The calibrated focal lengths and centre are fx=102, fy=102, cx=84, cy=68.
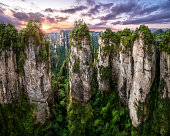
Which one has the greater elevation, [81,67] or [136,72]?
[81,67]

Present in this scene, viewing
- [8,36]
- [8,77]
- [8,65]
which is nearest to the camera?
[8,36]

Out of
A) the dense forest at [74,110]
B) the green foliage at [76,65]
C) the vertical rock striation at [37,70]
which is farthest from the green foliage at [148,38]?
the vertical rock striation at [37,70]

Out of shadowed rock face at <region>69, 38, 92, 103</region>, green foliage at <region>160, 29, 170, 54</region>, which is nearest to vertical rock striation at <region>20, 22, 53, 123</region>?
shadowed rock face at <region>69, 38, 92, 103</region>

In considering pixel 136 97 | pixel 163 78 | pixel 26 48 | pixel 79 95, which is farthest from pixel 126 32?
pixel 26 48

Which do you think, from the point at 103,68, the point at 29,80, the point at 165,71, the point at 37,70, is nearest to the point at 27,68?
the point at 37,70

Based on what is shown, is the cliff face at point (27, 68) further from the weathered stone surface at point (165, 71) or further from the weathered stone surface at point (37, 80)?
the weathered stone surface at point (165, 71)

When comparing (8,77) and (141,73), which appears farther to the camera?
(8,77)

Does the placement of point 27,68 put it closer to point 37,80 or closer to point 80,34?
point 37,80
